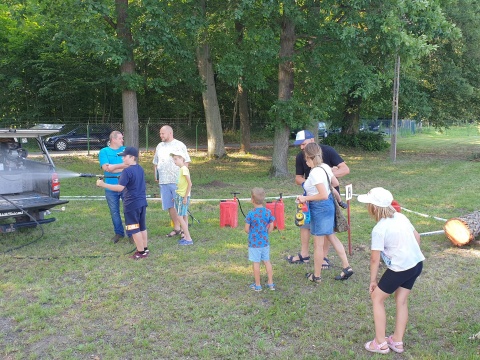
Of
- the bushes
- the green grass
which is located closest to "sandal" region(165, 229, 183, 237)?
the green grass

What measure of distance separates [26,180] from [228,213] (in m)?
3.38

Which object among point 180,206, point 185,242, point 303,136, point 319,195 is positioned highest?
point 303,136

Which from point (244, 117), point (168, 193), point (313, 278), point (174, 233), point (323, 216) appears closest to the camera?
point (323, 216)

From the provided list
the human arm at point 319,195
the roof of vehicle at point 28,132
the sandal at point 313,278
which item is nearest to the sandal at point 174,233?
the roof of vehicle at point 28,132

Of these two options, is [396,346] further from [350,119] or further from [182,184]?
[350,119]

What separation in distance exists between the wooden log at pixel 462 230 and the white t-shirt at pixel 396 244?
11.0ft

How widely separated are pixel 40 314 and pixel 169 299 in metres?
1.28

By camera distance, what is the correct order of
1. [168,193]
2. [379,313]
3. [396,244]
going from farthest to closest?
[168,193] → [379,313] → [396,244]

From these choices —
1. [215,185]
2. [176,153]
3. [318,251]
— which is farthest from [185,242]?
[215,185]

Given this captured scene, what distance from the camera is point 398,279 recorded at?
359cm

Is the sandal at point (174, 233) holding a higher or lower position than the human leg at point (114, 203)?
lower

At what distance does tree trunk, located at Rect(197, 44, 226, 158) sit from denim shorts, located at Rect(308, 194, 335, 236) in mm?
14448

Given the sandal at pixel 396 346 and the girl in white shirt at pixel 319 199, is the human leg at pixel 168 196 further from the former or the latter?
the sandal at pixel 396 346

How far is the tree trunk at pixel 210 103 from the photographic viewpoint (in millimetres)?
19078
